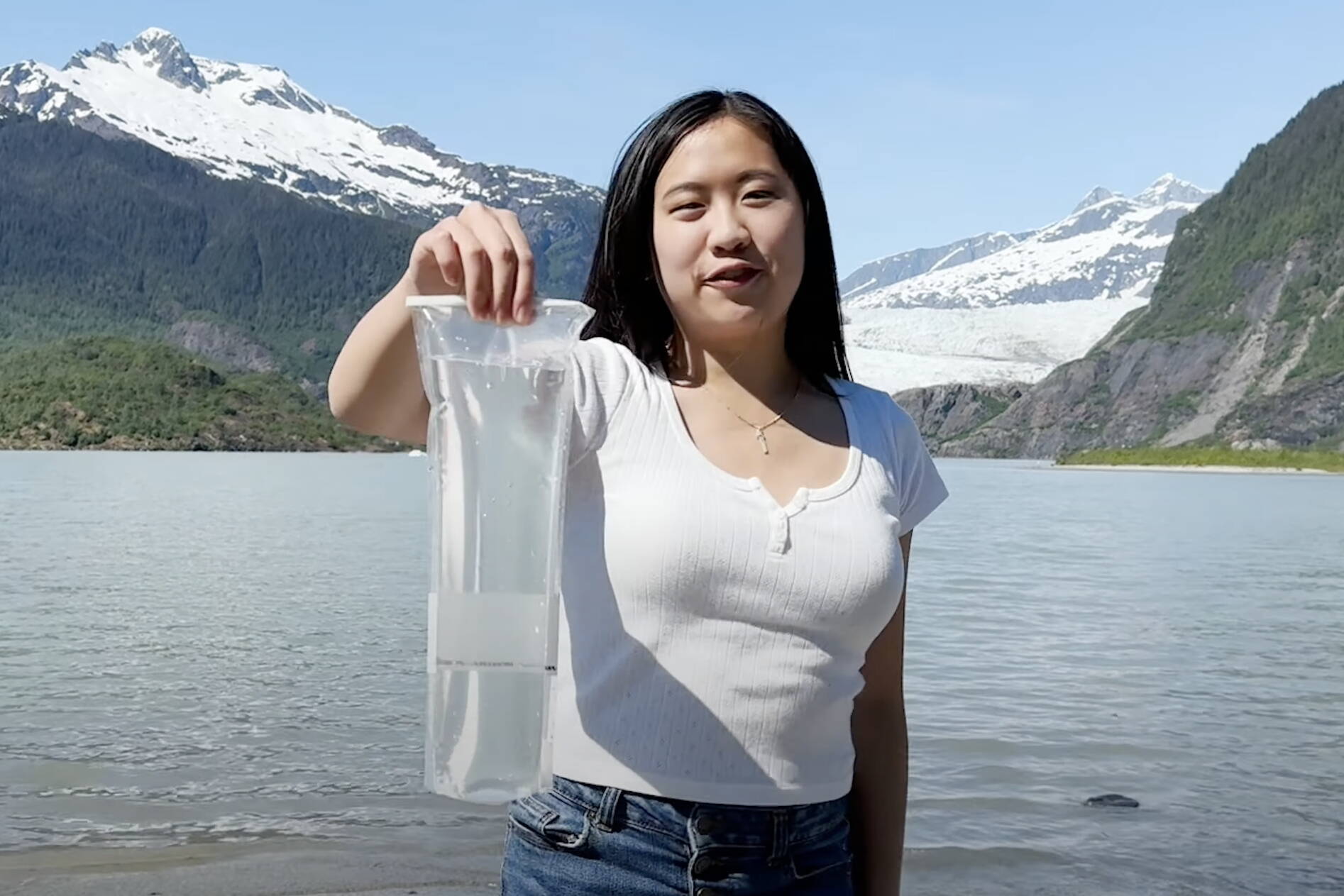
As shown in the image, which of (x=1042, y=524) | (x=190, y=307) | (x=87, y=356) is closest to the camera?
(x=1042, y=524)

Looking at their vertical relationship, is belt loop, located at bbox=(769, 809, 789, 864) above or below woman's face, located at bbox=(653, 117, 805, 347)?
below

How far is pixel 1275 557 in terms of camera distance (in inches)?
903

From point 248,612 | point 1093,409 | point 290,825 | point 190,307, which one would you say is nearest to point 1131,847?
point 290,825

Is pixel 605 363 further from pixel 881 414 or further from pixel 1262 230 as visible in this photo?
pixel 1262 230

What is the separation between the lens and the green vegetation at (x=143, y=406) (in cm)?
9775

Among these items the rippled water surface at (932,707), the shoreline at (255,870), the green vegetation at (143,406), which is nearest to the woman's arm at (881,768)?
the shoreline at (255,870)

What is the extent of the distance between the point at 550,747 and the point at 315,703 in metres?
8.34

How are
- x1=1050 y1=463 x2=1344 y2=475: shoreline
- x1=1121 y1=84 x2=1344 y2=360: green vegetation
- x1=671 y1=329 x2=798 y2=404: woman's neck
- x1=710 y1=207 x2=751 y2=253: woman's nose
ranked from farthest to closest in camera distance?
x1=1121 y1=84 x2=1344 y2=360: green vegetation → x1=1050 y1=463 x2=1344 y2=475: shoreline → x1=671 y1=329 x2=798 y2=404: woman's neck → x1=710 y1=207 x2=751 y2=253: woman's nose

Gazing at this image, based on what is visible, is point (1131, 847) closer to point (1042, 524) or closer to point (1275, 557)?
point (1275, 557)

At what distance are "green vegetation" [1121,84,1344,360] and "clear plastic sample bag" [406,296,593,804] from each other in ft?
329

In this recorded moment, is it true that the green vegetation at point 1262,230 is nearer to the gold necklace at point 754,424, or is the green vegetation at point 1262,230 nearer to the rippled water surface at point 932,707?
the rippled water surface at point 932,707

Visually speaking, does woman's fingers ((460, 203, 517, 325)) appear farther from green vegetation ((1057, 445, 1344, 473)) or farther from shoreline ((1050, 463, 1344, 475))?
green vegetation ((1057, 445, 1344, 473))

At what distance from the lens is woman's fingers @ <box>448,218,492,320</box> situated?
130cm

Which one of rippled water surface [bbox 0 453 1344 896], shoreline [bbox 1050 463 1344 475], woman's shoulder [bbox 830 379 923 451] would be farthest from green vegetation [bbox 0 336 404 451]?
woman's shoulder [bbox 830 379 923 451]
